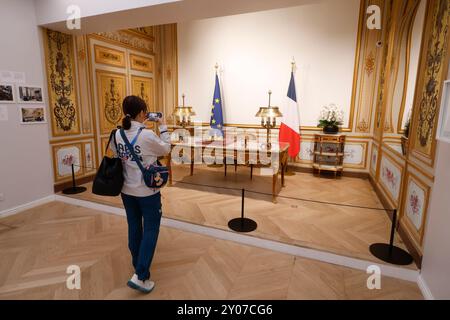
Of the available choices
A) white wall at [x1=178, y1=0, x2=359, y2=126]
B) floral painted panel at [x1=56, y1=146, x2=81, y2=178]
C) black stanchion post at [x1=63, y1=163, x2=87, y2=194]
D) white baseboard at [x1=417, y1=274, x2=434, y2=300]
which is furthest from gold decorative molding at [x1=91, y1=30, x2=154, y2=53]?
white baseboard at [x1=417, y1=274, x2=434, y2=300]

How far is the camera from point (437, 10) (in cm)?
213

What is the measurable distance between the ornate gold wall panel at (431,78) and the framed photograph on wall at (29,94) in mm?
4387

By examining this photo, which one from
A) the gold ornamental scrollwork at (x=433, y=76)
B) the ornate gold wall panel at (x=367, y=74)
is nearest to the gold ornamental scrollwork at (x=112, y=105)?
the ornate gold wall panel at (x=367, y=74)

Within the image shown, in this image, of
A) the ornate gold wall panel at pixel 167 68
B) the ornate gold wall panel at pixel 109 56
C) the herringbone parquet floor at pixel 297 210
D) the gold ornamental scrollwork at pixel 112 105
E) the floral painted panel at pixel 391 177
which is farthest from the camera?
the ornate gold wall panel at pixel 167 68

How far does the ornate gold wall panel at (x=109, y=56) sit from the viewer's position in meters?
4.41

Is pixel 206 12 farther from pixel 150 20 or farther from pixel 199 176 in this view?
pixel 199 176

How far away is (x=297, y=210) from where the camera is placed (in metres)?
3.36

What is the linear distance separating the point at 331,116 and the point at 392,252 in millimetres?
3055

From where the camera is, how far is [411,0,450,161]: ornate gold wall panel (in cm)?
197

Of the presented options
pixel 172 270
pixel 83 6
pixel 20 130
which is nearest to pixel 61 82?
pixel 20 130

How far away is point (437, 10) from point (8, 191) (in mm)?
4861

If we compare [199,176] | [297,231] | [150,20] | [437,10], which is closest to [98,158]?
[199,176]

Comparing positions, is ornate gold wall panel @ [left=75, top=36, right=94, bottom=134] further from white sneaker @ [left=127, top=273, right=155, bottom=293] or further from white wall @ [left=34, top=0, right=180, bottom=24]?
white sneaker @ [left=127, top=273, right=155, bottom=293]

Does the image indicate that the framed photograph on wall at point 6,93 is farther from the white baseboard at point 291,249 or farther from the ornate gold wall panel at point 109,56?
the white baseboard at point 291,249
